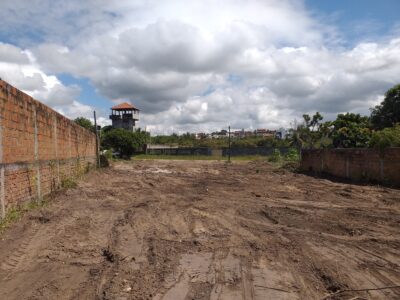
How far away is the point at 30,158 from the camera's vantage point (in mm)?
10211

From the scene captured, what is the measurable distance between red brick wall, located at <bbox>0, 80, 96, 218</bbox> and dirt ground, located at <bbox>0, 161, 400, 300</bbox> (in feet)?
2.36

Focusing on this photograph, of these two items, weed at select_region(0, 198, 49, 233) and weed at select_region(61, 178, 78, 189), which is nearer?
weed at select_region(0, 198, 49, 233)

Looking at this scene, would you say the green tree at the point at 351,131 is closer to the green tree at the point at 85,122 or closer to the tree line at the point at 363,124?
the tree line at the point at 363,124

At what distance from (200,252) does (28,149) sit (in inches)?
234

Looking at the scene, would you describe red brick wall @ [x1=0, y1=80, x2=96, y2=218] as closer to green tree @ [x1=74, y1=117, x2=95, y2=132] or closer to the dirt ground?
the dirt ground

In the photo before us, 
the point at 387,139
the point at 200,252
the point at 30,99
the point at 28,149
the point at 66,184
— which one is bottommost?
the point at 200,252

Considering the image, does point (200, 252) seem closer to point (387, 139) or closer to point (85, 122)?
point (387, 139)

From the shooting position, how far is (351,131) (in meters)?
30.2

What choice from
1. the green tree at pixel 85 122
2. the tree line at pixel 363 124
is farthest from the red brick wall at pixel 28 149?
the green tree at pixel 85 122

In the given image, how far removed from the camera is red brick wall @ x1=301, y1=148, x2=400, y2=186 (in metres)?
16.6

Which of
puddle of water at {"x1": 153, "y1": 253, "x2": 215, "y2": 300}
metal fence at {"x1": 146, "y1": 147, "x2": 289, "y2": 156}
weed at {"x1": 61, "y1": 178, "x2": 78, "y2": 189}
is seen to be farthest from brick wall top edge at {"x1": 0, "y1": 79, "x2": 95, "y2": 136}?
metal fence at {"x1": 146, "y1": 147, "x2": 289, "y2": 156}

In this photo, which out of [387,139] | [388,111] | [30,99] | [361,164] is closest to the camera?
[30,99]

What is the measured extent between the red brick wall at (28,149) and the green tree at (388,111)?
28013 mm

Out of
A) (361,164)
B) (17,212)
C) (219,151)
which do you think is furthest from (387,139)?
(219,151)
